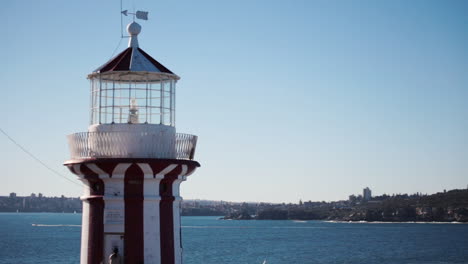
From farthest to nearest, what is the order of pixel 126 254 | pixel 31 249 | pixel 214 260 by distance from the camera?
pixel 31 249 < pixel 214 260 < pixel 126 254

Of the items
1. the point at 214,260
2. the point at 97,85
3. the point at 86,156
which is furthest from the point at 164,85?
the point at 214,260

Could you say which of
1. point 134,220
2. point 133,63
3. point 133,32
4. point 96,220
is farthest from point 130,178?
point 133,32

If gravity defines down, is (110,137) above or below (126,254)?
above

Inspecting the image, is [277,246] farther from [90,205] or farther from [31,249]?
[90,205]

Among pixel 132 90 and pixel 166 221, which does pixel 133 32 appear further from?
pixel 166 221

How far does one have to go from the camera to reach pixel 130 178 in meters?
7.90

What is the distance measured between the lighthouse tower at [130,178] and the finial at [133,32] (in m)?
0.13

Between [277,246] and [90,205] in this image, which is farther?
[277,246]

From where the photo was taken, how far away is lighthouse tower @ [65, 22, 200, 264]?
26.0ft

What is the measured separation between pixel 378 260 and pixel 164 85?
8047cm

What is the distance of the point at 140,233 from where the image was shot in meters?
7.98

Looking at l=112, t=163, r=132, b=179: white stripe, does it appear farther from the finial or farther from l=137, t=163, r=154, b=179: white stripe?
the finial

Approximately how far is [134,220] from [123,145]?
2.76 feet

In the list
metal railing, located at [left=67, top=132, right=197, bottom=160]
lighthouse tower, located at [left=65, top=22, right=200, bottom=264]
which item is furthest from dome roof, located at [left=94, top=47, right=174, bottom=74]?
metal railing, located at [left=67, top=132, right=197, bottom=160]
